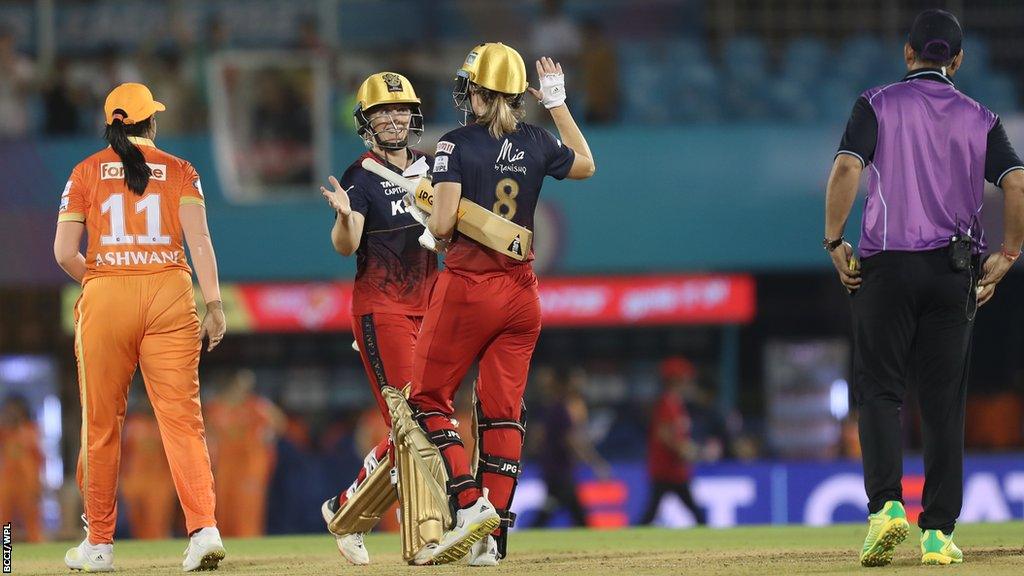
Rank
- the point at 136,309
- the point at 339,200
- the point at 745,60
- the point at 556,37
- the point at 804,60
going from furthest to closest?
the point at 804,60
the point at 745,60
the point at 556,37
the point at 339,200
the point at 136,309

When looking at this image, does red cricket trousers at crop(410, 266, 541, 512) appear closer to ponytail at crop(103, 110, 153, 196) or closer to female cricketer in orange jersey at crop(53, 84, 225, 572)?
female cricketer in orange jersey at crop(53, 84, 225, 572)

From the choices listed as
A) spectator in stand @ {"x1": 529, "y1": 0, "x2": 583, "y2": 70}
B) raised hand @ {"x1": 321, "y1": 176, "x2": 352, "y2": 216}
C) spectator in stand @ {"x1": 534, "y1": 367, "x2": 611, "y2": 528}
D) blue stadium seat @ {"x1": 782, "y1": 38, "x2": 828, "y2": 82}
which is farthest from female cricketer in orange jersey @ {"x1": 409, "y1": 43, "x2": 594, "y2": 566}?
blue stadium seat @ {"x1": 782, "y1": 38, "x2": 828, "y2": 82}

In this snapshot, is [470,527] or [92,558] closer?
[470,527]

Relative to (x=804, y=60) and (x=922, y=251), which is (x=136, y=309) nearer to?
(x=922, y=251)

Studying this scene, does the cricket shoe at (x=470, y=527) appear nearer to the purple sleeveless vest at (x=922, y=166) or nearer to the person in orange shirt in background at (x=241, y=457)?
the purple sleeveless vest at (x=922, y=166)

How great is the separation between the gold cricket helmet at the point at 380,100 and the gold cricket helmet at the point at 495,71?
1.02 metres

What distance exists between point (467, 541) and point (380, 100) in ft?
8.01

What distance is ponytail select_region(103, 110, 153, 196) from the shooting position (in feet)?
26.7

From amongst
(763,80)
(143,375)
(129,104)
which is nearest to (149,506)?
(763,80)

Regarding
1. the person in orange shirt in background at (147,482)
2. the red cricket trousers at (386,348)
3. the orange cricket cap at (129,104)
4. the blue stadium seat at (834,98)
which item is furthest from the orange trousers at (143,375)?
the blue stadium seat at (834,98)

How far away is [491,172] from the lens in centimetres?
785

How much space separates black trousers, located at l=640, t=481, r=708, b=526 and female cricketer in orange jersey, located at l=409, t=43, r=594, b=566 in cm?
841

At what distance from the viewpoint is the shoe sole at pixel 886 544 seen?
725 centimetres

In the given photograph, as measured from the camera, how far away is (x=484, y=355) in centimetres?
799
